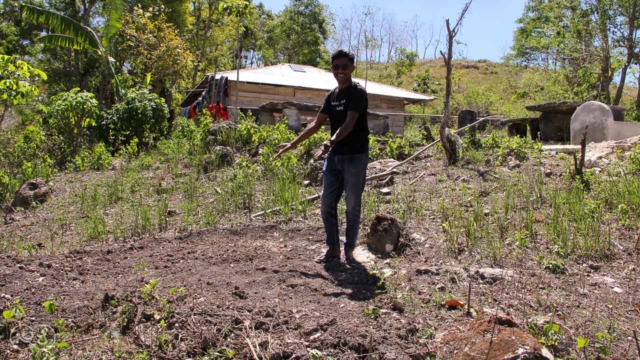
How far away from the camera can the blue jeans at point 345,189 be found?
418 cm

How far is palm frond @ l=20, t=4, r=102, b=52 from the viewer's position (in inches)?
365

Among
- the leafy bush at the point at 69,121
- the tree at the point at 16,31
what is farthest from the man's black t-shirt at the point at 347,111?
the tree at the point at 16,31

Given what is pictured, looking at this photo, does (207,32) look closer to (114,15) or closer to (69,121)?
(69,121)

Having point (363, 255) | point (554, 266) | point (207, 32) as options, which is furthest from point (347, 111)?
point (207, 32)

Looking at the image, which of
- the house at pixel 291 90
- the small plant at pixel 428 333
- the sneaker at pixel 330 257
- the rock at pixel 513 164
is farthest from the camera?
the house at pixel 291 90

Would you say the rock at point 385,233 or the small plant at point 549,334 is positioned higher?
the rock at point 385,233

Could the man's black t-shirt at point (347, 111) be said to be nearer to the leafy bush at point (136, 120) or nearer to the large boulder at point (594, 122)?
the large boulder at point (594, 122)

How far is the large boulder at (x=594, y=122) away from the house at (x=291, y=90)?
18.6 feet

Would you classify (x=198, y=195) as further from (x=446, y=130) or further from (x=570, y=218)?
(x=570, y=218)

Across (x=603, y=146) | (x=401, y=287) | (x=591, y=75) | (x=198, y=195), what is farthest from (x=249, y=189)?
(x=591, y=75)

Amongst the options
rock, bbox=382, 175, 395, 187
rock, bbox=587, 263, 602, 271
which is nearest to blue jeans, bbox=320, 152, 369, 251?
rock, bbox=587, 263, 602, 271

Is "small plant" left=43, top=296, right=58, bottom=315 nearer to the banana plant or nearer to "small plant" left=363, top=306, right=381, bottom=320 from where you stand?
"small plant" left=363, top=306, right=381, bottom=320

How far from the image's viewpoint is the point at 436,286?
369cm

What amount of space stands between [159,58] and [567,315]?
16.9 m
